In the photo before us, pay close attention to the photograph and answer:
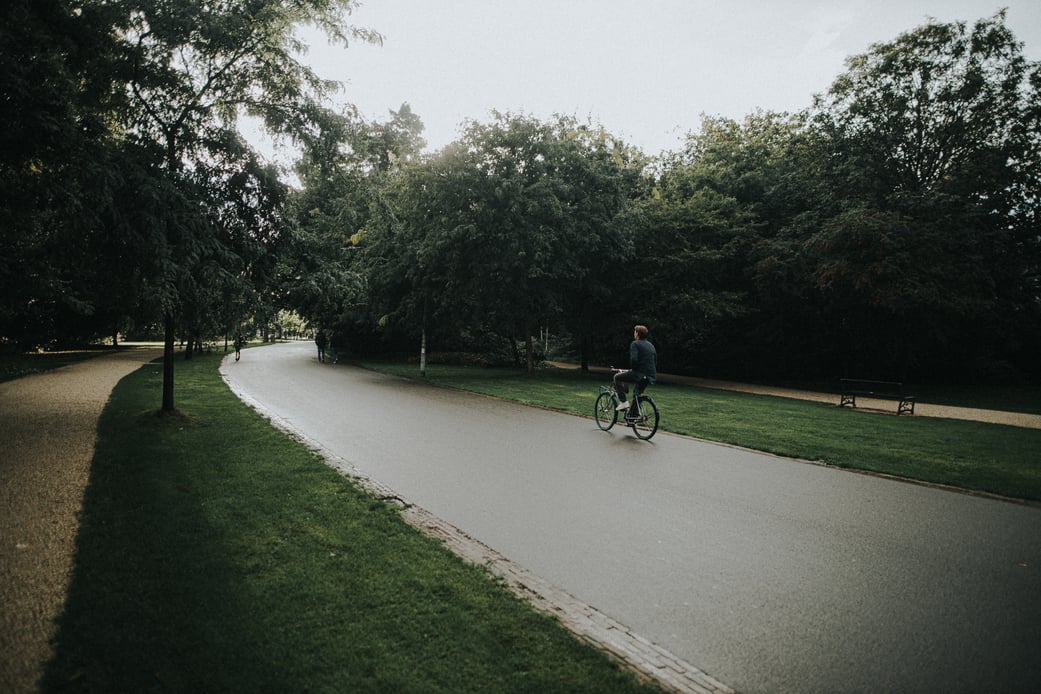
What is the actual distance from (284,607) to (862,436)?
1011 cm

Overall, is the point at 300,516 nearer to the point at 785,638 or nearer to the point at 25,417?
the point at 785,638

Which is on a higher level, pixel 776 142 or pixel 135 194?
pixel 776 142

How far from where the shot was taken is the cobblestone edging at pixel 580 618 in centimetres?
283

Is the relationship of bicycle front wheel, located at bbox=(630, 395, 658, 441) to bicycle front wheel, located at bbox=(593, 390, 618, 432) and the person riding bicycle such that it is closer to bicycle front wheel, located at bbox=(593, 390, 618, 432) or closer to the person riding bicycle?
the person riding bicycle

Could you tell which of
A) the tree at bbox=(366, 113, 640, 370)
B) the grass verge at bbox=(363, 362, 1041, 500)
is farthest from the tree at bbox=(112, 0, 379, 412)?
the tree at bbox=(366, 113, 640, 370)

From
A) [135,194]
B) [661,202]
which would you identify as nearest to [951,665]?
[135,194]

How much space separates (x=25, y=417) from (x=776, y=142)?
34258 millimetres

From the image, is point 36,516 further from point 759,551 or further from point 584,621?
point 759,551

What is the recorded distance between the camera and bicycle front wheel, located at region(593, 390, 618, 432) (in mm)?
10164

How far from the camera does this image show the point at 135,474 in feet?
21.0

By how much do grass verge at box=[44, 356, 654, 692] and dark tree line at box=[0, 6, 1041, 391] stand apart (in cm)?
A: 391

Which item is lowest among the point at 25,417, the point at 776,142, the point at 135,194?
the point at 25,417

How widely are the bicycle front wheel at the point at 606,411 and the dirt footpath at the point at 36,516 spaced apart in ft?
25.2

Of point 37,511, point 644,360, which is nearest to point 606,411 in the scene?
point 644,360
